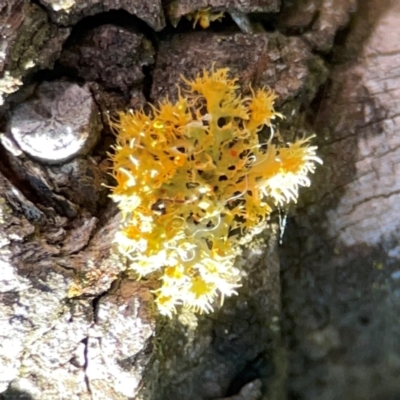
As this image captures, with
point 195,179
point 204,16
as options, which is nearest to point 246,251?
point 195,179

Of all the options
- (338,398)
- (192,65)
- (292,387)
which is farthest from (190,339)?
(192,65)

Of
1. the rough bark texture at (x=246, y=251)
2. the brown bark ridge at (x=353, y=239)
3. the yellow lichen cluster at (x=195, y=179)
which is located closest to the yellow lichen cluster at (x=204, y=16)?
the rough bark texture at (x=246, y=251)

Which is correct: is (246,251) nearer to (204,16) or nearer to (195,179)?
(195,179)

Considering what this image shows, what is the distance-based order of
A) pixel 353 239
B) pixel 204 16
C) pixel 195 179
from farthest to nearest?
pixel 353 239 < pixel 204 16 < pixel 195 179

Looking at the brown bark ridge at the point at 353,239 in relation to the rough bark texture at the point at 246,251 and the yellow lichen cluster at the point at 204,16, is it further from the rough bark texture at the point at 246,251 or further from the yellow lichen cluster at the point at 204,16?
the yellow lichen cluster at the point at 204,16

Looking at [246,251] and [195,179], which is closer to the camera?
[195,179]

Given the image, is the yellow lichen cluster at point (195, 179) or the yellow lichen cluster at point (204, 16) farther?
the yellow lichen cluster at point (204, 16)

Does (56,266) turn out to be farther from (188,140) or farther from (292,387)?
(292,387)
